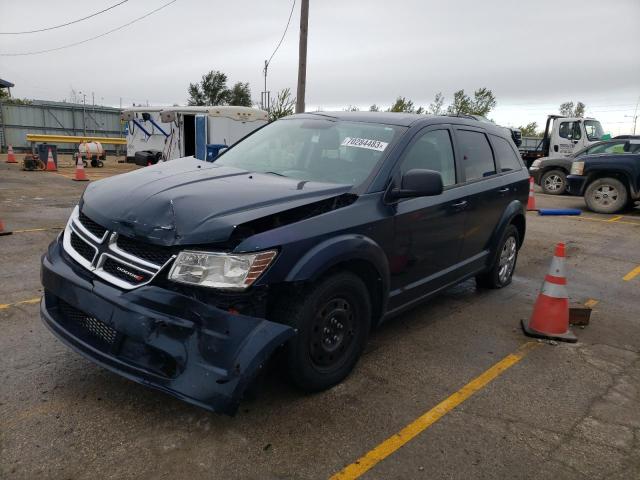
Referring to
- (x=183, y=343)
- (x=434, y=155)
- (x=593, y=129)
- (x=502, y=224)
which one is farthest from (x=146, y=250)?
(x=593, y=129)

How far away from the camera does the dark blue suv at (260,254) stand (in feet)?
8.22

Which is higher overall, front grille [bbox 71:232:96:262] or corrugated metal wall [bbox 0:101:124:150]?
corrugated metal wall [bbox 0:101:124:150]

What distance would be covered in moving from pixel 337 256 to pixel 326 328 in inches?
18.2

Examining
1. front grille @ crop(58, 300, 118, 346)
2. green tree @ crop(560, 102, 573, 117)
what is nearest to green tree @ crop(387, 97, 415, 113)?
front grille @ crop(58, 300, 118, 346)

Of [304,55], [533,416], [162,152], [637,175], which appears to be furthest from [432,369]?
[162,152]

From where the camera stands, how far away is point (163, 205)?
272 cm

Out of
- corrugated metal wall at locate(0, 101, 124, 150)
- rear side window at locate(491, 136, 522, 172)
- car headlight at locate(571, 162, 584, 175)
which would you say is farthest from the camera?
corrugated metal wall at locate(0, 101, 124, 150)

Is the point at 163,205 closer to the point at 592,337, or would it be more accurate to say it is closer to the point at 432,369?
the point at 432,369

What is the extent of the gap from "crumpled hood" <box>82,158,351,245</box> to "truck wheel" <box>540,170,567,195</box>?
14.1 m

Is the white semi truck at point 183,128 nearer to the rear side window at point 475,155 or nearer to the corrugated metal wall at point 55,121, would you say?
the corrugated metal wall at point 55,121

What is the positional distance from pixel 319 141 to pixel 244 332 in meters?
1.91

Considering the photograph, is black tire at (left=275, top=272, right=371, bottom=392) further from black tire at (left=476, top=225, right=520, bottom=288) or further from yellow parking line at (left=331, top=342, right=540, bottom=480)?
black tire at (left=476, top=225, right=520, bottom=288)

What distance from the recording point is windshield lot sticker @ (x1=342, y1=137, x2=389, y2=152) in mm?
3647

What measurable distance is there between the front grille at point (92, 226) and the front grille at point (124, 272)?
0.72ft
